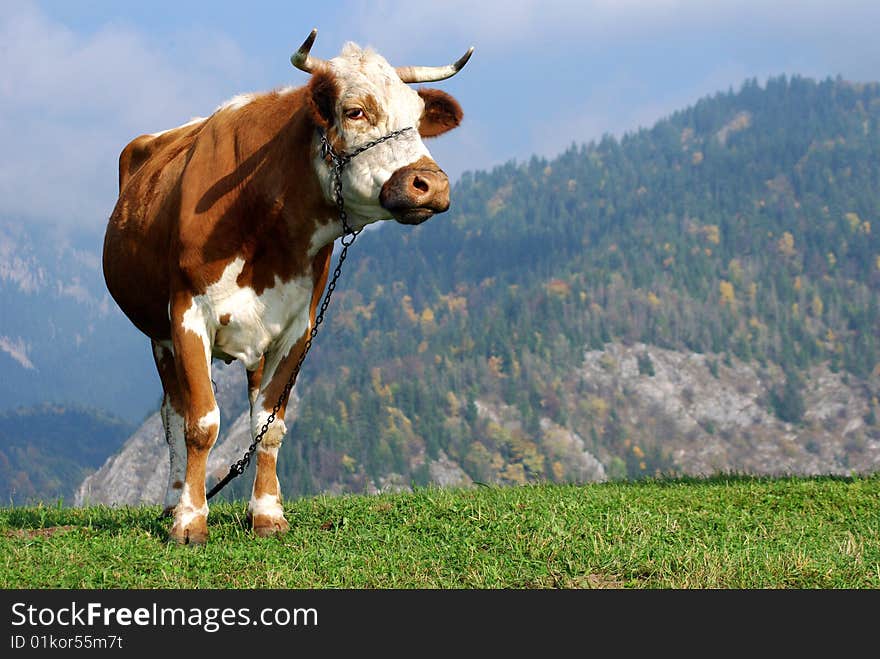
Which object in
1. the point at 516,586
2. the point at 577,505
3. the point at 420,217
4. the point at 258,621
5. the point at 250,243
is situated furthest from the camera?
the point at 577,505

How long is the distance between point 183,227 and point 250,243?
58cm

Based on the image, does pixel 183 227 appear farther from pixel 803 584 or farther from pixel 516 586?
pixel 803 584

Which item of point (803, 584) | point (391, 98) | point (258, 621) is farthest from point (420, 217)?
point (803, 584)

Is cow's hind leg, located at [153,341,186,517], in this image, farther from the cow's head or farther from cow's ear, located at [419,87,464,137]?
cow's ear, located at [419,87,464,137]

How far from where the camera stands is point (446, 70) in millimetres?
8922

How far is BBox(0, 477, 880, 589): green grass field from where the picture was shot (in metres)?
7.16

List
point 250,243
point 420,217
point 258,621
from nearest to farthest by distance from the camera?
Result: 1. point 258,621
2. point 420,217
3. point 250,243

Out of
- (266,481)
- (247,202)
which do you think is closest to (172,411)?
(266,481)

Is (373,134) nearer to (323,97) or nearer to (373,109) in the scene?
(373,109)

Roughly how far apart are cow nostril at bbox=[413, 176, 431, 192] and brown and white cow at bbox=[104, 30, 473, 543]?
0.01 meters

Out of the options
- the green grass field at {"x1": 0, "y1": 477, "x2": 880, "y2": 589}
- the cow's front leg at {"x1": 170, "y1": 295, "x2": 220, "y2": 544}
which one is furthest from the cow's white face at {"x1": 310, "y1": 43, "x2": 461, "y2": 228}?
the green grass field at {"x1": 0, "y1": 477, "x2": 880, "y2": 589}

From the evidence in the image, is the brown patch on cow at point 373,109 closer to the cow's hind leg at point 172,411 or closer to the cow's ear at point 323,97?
the cow's ear at point 323,97

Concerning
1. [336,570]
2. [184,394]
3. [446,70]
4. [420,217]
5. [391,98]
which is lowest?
[336,570]

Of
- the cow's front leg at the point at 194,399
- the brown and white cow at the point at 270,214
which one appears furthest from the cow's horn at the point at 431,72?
the cow's front leg at the point at 194,399
